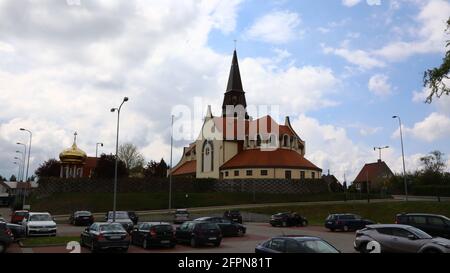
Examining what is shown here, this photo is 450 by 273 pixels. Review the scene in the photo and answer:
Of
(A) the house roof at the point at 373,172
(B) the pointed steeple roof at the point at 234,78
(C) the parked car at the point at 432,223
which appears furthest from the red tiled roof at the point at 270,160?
(C) the parked car at the point at 432,223

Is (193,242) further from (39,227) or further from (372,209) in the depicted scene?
(372,209)

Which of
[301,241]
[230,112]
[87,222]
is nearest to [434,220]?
[301,241]

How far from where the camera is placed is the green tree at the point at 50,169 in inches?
3959

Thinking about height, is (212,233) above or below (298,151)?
below

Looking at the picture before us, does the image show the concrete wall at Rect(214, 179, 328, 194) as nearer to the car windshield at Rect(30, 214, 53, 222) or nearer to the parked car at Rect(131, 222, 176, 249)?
the car windshield at Rect(30, 214, 53, 222)

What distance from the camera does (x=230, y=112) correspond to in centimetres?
9412

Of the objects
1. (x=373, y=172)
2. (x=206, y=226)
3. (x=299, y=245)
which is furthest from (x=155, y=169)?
(x=299, y=245)

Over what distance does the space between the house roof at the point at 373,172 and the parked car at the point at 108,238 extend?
305 ft

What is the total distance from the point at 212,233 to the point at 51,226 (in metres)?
12.5

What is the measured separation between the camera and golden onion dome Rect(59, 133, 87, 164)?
77.0 m

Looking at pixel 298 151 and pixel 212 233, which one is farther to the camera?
pixel 298 151

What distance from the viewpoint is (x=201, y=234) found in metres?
24.4
